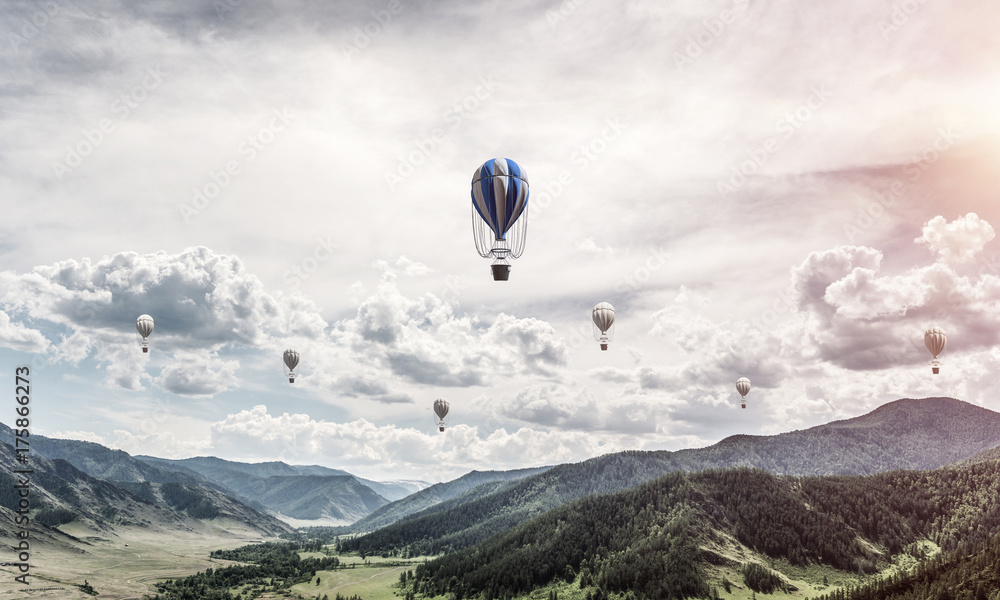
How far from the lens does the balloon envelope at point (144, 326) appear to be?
169250 mm

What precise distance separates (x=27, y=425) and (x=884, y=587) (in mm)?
229837

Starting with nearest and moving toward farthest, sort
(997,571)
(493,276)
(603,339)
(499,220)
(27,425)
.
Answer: (493,276)
(499,220)
(27,425)
(603,339)
(997,571)

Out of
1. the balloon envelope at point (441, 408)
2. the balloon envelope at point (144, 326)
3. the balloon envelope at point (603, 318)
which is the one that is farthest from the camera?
the balloon envelope at point (441, 408)

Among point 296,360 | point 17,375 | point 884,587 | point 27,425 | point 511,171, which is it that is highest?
point 511,171

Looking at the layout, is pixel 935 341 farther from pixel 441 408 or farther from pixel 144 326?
pixel 144 326

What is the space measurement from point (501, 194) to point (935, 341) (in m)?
142

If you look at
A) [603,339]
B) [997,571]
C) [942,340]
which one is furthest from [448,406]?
[997,571]

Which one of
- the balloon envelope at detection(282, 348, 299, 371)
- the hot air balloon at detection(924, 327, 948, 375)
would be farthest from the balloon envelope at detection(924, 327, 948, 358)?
the balloon envelope at detection(282, 348, 299, 371)

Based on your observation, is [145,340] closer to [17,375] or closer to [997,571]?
[17,375]

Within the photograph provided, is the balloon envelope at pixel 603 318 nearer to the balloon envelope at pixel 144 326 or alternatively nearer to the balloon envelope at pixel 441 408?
the balloon envelope at pixel 441 408

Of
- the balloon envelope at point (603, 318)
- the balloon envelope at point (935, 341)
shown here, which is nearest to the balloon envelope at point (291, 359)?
the balloon envelope at point (603, 318)

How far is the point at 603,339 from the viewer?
142 metres

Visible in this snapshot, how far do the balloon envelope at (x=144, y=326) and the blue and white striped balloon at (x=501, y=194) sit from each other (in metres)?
111

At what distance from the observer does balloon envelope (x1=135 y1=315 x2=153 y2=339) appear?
169 m
